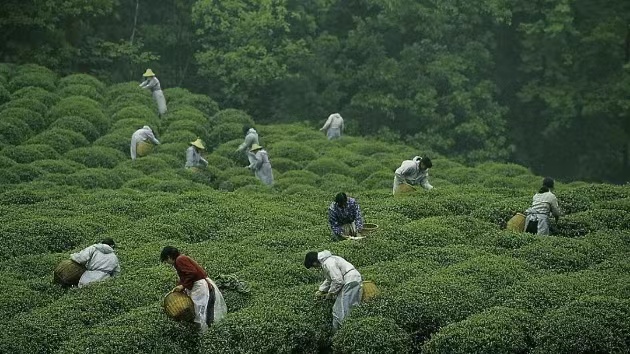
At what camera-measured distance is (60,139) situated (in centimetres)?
3234

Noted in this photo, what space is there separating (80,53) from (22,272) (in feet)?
88.3

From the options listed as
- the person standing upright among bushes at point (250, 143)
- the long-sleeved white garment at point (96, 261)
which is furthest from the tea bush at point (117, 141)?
the long-sleeved white garment at point (96, 261)

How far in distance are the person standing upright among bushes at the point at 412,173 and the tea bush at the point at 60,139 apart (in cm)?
1106

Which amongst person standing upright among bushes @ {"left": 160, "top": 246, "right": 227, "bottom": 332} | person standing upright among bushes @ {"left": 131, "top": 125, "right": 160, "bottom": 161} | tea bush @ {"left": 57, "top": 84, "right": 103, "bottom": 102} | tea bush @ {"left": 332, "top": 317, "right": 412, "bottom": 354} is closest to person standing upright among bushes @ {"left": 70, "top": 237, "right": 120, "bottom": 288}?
person standing upright among bushes @ {"left": 160, "top": 246, "right": 227, "bottom": 332}

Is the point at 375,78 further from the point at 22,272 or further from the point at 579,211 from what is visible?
the point at 22,272

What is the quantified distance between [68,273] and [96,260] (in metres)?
0.52

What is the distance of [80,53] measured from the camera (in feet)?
149

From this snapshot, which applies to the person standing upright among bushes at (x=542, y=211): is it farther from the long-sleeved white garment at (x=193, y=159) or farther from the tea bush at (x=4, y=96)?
the tea bush at (x=4, y=96)

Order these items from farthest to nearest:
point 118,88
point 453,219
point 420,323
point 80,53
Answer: point 80,53 < point 118,88 < point 453,219 < point 420,323

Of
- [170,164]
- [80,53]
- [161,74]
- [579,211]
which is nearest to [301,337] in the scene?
[579,211]

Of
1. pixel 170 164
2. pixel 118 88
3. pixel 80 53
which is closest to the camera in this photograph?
pixel 170 164

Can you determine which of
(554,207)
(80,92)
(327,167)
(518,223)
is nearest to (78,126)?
(80,92)

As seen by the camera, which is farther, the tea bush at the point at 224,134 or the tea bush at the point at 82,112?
the tea bush at the point at 224,134

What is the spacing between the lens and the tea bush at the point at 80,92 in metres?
38.1
